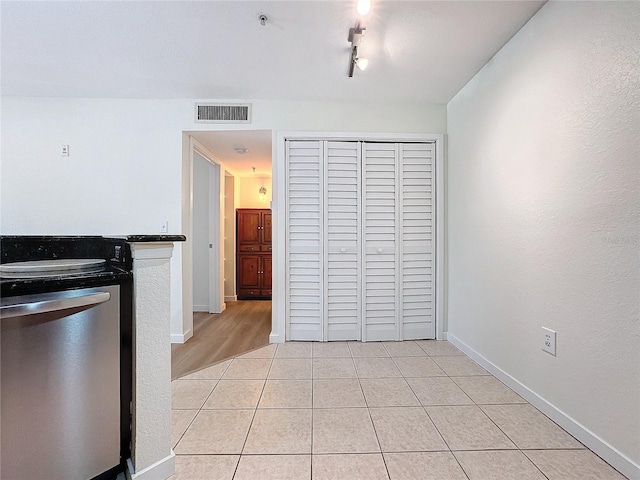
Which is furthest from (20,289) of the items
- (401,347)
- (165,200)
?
(401,347)

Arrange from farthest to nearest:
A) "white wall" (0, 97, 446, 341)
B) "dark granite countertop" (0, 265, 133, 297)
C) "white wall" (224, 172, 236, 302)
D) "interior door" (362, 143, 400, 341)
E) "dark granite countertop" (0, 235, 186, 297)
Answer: "white wall" (224, 172, 236, 302) → "interior door" (362, 143, 400, 341) → "white wall" (0, 97, 446, 341) → "dark granite countertop" (0, 235, 186, 297) → "dark granite countertop" (0, 265, 133, 297)

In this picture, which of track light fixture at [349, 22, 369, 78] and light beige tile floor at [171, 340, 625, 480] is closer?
light beige tile floor at [171, 340, 625, 480]

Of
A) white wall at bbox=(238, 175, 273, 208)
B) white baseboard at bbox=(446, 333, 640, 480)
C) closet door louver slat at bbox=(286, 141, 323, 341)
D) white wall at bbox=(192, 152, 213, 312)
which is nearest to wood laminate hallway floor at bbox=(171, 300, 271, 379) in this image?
white wall at bbox=(192, 152, 213, 312)

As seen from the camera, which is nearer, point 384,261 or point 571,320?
point 571,320

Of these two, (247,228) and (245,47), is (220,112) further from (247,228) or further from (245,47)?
(247,228)

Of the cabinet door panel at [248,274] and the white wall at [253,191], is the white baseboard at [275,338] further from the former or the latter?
the white wall at [253,191]

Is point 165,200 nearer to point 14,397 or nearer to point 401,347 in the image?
point 14,397

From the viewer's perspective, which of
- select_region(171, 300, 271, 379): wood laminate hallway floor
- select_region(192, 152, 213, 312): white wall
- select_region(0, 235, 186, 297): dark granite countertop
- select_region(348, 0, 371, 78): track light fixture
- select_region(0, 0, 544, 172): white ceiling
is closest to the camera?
select_region(0, 235, 186, 297): dark granite countertop

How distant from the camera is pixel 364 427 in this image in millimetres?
1564

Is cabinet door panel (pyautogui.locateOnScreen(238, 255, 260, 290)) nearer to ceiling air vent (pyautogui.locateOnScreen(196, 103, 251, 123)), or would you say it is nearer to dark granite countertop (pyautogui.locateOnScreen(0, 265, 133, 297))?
ceiling air vent (pyautogui.locateOnScreen(196, 103, 251, 123))

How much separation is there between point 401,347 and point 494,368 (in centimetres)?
79

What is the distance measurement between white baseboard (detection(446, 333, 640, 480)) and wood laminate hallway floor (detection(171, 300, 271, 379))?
6.61 feet

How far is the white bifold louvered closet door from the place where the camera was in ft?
9.36

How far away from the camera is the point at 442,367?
2.30 metres
